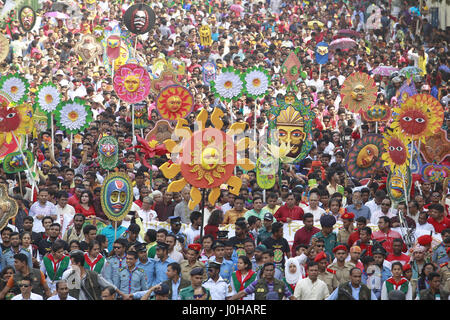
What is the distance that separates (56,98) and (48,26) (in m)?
10.1

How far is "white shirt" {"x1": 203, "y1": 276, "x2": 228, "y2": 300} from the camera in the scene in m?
10.6

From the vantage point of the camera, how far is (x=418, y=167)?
15344mm

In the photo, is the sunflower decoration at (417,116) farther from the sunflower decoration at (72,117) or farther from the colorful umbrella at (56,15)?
the colorful umbrella at (56,15)

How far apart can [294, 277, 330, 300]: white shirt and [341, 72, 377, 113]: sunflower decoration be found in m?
7.23

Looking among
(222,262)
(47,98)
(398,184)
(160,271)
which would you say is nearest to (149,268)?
(160,271)

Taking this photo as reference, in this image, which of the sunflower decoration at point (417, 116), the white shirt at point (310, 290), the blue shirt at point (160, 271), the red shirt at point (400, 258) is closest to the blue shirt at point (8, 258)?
the blue shirt at point (160, 271)

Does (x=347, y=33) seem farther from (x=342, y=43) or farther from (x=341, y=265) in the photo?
(x=341, y=265)

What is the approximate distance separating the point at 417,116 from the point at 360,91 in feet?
9.15

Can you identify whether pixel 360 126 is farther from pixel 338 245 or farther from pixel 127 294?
pixel 127 294

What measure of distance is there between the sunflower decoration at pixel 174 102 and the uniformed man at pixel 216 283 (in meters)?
6.27

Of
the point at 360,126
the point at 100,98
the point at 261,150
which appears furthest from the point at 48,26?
the point at 261,150

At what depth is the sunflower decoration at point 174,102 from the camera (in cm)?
1686

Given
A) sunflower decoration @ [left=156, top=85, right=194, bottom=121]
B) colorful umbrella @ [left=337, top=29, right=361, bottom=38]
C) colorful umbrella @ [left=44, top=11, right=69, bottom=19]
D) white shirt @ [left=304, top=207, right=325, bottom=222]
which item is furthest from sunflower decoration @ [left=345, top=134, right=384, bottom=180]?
colorful umbrella @ [left=44, top=11, right=69, bottom=19]

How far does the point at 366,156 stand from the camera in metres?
14.7
